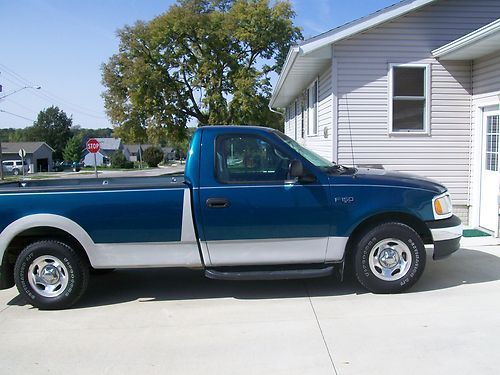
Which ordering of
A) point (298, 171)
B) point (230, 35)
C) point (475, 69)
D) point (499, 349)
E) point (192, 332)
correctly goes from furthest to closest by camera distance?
point (230, 35) < point (475, 69) < point (298, 171) < point (192, 332) < point (499, 349)

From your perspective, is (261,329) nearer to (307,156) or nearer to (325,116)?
(307,156)

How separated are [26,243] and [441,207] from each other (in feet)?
15.1

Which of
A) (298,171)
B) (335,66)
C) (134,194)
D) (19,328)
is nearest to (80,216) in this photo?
(134,194)

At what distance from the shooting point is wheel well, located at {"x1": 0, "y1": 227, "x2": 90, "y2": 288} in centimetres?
508

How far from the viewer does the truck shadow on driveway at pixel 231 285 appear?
5512 mm

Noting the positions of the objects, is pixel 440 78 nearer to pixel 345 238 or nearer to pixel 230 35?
pixel 345 238

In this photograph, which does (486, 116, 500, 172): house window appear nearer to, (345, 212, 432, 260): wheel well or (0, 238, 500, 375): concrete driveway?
(0, 238, 500, 375): concrete driveway

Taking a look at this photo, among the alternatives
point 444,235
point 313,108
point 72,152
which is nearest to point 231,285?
point 444,235

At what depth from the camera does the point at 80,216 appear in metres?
5.00

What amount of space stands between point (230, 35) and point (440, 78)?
2498 centimetres

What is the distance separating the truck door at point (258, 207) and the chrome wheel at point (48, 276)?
5.17 feet

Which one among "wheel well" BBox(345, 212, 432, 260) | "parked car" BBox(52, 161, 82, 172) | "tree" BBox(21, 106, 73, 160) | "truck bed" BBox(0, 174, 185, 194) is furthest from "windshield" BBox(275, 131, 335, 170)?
"tree" BBox(21, 106, 73, 160)

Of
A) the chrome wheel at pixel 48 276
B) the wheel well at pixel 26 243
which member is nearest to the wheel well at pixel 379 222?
the wheel well at pixel 26 243

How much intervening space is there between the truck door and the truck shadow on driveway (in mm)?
594
